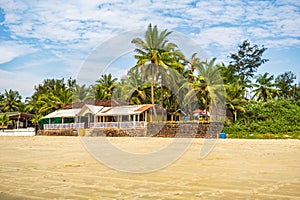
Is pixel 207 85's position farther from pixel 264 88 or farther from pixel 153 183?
pixel 153 183

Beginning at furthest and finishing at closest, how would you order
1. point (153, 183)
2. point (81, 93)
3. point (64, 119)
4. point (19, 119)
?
point (19, 119) → point (81, 93) → point (64, 119) → point (153, 183)

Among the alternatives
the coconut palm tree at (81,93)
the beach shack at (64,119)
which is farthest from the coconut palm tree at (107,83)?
the beach shack at (64,119)

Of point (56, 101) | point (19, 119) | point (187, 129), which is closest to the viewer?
point (187, 129)

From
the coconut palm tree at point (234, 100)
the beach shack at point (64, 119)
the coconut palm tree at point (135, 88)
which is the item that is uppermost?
the coconut palm tree at point (135, 88)

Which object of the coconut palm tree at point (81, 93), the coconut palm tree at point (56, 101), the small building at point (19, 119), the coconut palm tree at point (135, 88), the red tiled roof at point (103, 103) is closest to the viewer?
the coconut palm tree at point (135, 88)

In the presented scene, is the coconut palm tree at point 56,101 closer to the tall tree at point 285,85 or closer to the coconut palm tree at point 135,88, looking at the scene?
the coconut palm tree at point 135,88

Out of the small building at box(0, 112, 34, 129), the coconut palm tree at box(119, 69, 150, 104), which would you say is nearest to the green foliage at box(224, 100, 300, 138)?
the coconut palm tree at box(119, 69, 150, 104)

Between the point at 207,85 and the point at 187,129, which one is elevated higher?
the point at 207,85

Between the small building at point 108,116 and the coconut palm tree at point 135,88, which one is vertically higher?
the coconut palm tree at point 135,88

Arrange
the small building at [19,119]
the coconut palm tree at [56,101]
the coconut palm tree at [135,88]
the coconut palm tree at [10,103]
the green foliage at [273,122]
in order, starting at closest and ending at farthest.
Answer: the green foliage at [273,122] → the coconut palm tree at [135,88] → the coconut palm tree at [56,101] → the small building at [19,119] → the coconut palm tree at [10,103]

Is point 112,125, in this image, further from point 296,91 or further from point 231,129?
point 296,91

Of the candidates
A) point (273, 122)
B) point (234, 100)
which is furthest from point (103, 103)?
point (273, 122)

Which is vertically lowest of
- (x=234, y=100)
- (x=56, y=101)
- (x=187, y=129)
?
(x=187, y=129)

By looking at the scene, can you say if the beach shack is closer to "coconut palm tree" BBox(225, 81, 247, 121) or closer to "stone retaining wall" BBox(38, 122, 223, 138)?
"stone retaining wall" BBox(38, 122, 223, 138)
